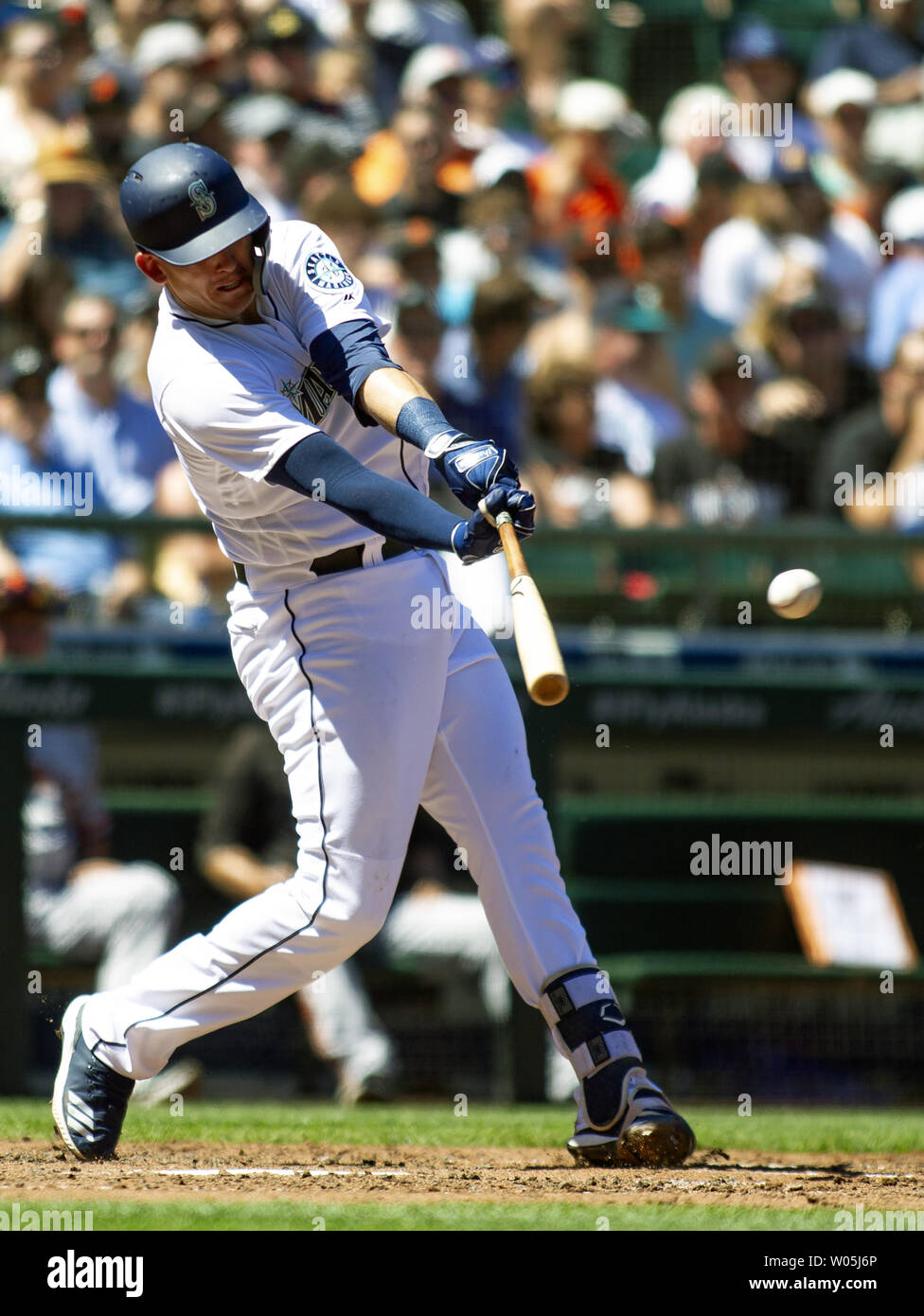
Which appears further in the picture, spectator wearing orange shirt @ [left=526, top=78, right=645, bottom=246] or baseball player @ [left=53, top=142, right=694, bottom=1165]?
spectator wearing orange shirt @ [left=526, top=78, right=645, bottom=246]

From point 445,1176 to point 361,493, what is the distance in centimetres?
143

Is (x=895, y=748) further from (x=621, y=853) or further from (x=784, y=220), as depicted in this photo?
(x=784, y=220)

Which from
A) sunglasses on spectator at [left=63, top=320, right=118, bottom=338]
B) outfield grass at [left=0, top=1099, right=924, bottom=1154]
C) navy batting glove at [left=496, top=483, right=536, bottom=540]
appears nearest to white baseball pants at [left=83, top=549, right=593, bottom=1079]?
navy batting glove at [left=496, top=483, right=536, bottom=540]

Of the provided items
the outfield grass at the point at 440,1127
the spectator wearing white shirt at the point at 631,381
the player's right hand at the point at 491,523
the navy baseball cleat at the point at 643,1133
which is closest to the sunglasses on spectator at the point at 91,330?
the spectator wearing white shirt at the point at 631,381

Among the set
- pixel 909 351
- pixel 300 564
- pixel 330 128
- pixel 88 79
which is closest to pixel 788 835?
pixel 909 351

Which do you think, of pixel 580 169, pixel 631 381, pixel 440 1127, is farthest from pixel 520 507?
pixel 580 169

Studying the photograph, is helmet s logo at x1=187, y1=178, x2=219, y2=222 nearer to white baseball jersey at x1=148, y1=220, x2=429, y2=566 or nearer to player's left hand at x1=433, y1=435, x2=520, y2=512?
white baseball jersey at x1=148, y1=220, x2=429, y2=566

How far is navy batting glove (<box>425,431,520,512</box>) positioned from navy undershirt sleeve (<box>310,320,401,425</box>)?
0.27 m

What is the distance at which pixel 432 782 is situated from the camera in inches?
154

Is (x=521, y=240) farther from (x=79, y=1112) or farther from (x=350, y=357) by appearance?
(x=79, y=1112)

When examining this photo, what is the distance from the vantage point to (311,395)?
378 cm

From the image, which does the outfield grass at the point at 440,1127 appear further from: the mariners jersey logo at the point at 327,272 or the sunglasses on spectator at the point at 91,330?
the sunglasses on spectator at the point at 91,330

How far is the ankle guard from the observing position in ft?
12.6

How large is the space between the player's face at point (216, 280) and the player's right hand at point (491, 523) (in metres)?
0.70
